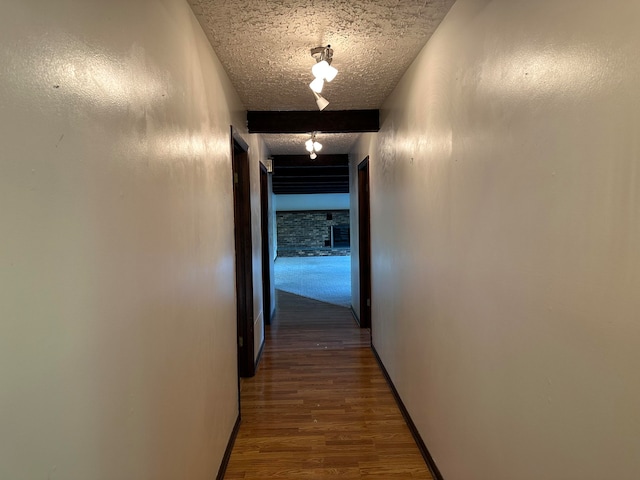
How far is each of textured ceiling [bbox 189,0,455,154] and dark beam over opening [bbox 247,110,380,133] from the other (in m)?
0.51

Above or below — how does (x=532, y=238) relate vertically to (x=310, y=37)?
below

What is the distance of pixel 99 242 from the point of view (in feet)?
2.91

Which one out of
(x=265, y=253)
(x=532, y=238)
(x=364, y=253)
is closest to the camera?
(x=532, y=238)

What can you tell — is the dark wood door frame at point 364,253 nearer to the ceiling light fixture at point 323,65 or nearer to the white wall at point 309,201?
the ceiling light fixture at point 323,65

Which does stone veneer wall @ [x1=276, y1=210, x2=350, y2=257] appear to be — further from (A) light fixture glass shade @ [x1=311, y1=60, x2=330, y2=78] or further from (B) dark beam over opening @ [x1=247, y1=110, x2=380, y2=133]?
(A) light fixture glass shade @ [x1=311, y1=60, x2=330, y2=78]

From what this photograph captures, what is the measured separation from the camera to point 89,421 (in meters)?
0.85

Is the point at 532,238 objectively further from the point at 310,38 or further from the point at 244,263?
the point at 244,263

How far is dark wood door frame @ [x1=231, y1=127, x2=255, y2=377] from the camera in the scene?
3.43 metres

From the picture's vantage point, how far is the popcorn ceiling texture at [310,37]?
1.73m

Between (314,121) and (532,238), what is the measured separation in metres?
2.69

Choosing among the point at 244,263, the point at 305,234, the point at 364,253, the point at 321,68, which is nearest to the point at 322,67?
the point at 321,68

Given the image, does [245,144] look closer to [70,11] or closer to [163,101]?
[163,101]

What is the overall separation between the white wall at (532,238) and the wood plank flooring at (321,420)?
40 centimetres

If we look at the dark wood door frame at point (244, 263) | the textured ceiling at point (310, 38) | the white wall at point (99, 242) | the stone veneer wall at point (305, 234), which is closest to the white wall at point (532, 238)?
the textured ceiling at point (310, 38)
